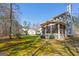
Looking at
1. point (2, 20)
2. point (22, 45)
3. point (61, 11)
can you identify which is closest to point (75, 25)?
point (61, 11)

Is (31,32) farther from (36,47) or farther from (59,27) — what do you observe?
(59,27)

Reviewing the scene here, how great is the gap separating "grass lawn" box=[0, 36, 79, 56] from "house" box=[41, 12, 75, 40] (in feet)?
0.23

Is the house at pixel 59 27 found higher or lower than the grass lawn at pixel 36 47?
higher

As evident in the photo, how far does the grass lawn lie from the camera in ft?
9.04

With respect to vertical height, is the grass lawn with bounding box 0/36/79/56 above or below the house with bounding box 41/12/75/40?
below

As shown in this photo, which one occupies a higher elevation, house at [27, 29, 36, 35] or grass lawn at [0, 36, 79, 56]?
house at [27, 29, 36, 35]

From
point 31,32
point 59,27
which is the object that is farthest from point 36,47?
point 59,27

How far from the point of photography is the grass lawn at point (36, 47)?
9.04 feet

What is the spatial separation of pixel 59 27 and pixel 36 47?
355mm

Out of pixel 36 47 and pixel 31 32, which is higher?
pixel 31 32

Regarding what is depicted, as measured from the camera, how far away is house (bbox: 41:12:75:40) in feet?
9.08

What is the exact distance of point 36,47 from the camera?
2.78 m

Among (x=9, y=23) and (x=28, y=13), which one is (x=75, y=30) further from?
(x=9, y=23)

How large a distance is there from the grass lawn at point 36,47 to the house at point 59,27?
0.23 feet
